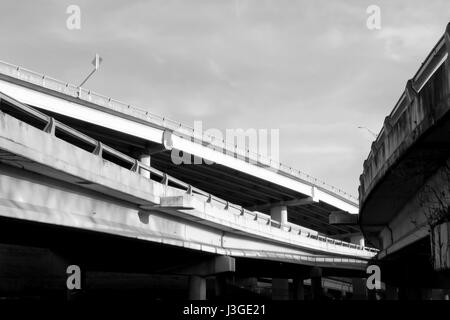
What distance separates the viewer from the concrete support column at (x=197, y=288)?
34.1 meters

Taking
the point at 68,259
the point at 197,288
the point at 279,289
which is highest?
the point at 68,259

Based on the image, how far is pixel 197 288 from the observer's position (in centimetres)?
3441

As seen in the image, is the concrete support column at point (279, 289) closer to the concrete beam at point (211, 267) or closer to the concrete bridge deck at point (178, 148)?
the concrete bridge deck at point (178, 148)

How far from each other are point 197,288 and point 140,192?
13.0m

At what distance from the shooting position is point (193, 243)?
29.4 m

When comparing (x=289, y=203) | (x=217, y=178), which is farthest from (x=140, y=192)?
(x=289, y=203)

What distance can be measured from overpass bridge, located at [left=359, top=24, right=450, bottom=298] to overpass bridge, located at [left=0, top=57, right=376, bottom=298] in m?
8.43

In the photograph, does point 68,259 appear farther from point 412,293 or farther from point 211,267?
point 412,293

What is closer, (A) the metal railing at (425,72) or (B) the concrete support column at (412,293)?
(A) the metal railing at (425,72)

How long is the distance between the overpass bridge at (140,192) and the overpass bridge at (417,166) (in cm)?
843

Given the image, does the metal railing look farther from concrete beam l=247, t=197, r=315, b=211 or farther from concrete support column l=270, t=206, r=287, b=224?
concrete support column l=270, t=206, r=287, b=224

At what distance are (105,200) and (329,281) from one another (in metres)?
73.6

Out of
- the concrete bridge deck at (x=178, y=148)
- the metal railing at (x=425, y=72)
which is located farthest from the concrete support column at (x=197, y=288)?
the metal railing at (x=425, y=72)

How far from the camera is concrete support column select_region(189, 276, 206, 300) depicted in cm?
3409
